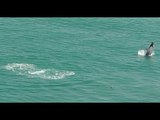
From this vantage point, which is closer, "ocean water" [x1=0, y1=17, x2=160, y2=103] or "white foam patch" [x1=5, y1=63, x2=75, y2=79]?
"ocean water" [x1=0, y1=17, x2=160, y2=103]

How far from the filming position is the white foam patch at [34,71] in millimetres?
64756

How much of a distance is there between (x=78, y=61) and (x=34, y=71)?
9872 millimetres

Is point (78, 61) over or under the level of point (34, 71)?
→ over

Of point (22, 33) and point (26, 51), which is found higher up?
point (22, 33)

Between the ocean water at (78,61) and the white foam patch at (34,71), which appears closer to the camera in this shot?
the ocean water at (78,61)

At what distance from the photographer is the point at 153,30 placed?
98.3 m

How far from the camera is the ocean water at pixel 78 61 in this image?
2251 inches

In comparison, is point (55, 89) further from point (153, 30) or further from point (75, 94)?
point (153, 30)

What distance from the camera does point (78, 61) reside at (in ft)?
245

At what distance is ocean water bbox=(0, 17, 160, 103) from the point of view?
57188mm
